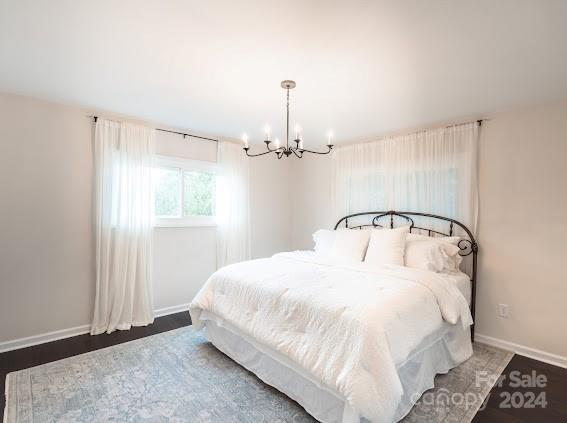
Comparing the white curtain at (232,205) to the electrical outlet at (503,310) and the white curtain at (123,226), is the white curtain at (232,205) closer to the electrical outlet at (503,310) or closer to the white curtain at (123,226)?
the white curtain at (123,226)

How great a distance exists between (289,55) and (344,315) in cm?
175

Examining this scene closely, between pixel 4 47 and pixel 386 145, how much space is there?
3644 millimetres

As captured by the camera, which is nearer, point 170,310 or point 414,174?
point 414,174

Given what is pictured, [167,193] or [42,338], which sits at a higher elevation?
[167,193]

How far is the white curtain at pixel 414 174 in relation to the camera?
→ 3006 mm

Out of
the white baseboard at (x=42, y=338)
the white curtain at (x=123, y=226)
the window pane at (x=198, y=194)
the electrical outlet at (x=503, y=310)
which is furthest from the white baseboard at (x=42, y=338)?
the electrical outlet at (x=503, y=310)

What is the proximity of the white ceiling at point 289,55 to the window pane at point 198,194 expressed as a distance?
1070 millimetres

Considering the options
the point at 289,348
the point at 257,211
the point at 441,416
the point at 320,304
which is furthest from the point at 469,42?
the point at 257,211

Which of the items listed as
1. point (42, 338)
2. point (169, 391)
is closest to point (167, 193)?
point (42, 338)

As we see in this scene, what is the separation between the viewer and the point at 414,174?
3383mm

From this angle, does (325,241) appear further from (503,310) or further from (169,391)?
(169,391)

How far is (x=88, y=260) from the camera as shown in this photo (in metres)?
3.04

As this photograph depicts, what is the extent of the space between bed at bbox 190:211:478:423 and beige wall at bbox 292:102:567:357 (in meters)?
0.24

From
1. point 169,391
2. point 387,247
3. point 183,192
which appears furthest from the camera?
point 183,192
